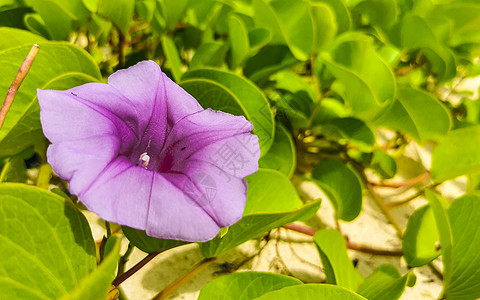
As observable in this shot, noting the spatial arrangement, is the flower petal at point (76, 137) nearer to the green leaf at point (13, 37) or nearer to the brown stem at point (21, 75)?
the brown stem at point (21, 75)

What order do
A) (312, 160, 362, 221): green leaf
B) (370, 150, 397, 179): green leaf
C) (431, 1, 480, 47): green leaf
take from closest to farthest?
(312, 160, 362, 221): green leaf
(370, 150, 397, 179): green leaf
(431, 1, 480, 47): green leaf

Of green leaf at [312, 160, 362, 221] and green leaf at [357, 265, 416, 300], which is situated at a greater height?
green leaf at [357, 265, 416, 300]

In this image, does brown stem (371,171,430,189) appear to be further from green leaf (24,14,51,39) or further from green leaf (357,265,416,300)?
green leaf (24,14,51,39)

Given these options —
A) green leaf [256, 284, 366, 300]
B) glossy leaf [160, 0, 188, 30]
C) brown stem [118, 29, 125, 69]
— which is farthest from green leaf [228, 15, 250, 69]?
green leaf [256, 284, 366, 300]

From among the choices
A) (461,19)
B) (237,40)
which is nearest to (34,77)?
(237,40)

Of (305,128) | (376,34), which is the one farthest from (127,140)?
(376,34)

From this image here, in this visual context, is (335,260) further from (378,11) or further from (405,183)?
(378,11)

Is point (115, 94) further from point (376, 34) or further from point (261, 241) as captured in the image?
point (376, 34)
